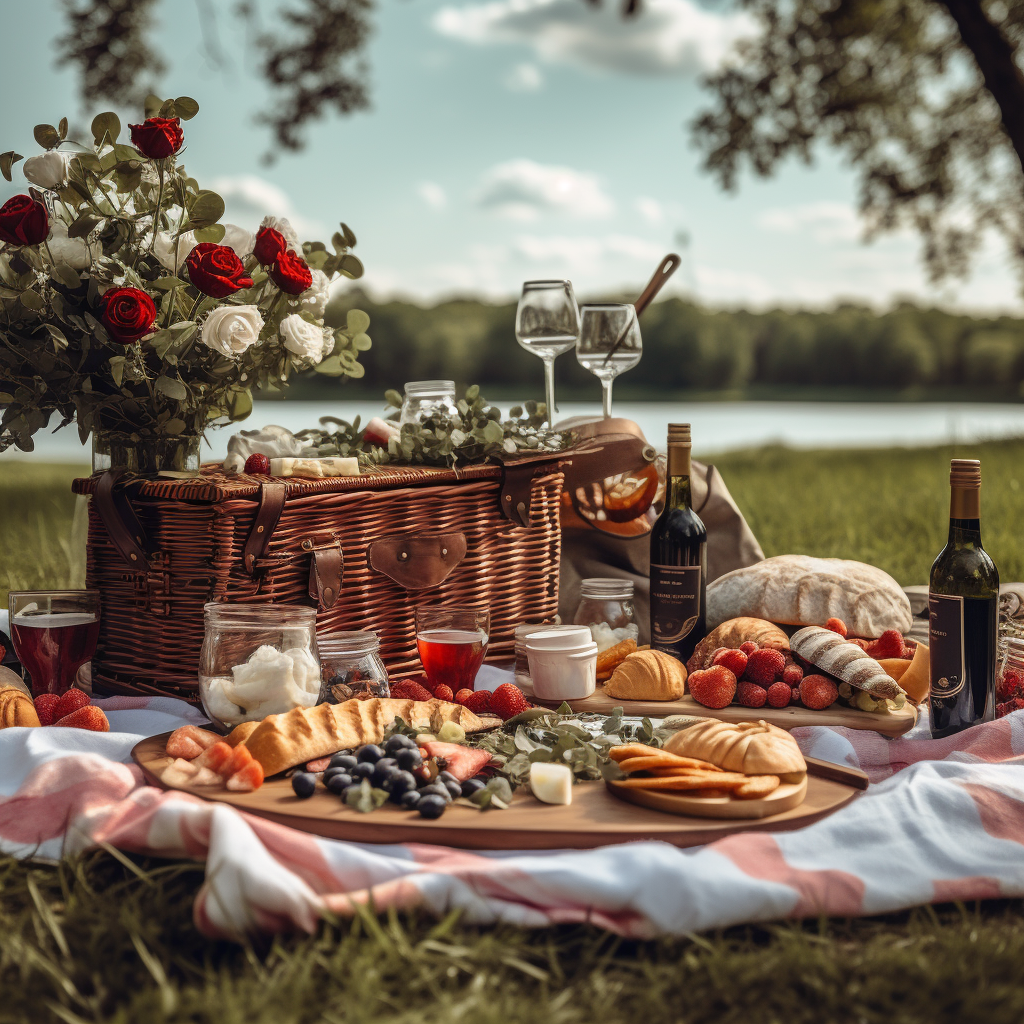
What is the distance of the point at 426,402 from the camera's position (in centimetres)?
327

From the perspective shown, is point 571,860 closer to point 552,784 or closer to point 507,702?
point 552,784

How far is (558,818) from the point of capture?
1.91 metres

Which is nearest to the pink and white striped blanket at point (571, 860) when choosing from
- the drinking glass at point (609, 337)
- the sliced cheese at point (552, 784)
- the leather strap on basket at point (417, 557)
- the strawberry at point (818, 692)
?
the sliced cheese at point (552, 784)

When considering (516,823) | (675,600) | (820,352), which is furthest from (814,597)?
(820,352)

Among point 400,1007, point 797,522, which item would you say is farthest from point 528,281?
point 797,522

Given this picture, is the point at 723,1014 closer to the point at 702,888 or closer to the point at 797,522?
the point at 702,888

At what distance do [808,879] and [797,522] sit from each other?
4.58 m

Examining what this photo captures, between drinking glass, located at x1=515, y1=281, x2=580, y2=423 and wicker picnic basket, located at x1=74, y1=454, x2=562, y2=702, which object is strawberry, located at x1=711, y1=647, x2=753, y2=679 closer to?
wicker picnic basket, located at x1=74, y1=454, x2=562, y2=702

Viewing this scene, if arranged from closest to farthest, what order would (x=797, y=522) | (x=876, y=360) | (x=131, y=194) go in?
(x=131, y=194) → (x=797, y=522) → (x=876, y=360)

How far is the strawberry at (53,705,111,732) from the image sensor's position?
2.44 metres

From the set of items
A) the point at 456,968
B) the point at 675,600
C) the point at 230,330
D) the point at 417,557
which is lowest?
the point at 456,968

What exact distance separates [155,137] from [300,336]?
2.00ft

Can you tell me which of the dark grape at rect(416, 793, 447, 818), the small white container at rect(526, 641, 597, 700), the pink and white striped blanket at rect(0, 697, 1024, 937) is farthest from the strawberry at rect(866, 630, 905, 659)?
the dark grape at rect(416, 793, 447, 818)

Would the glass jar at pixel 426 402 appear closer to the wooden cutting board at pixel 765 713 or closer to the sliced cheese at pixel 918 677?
the wooden cutting board at pixel 765 713
